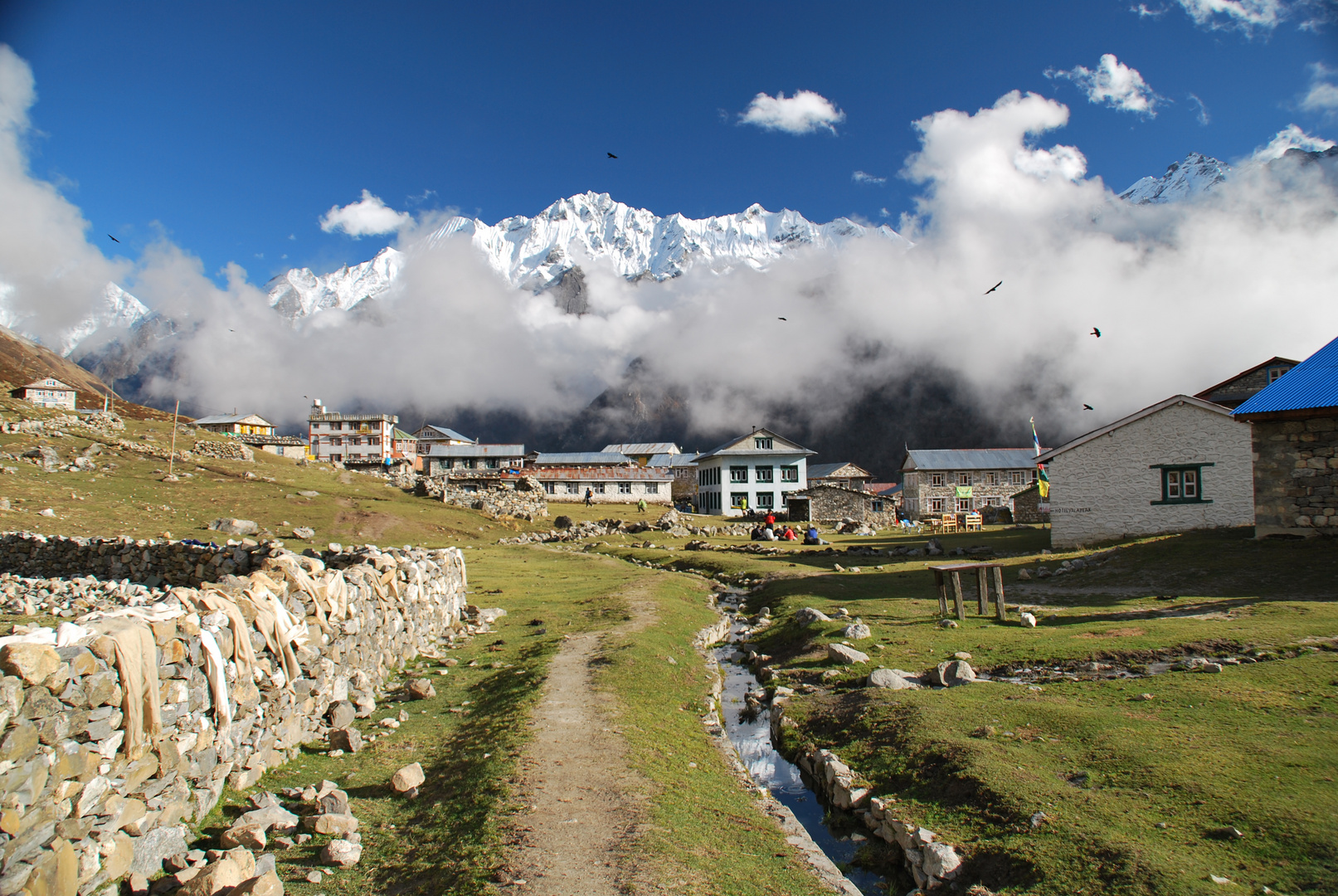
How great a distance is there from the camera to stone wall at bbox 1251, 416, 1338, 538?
2309 cm

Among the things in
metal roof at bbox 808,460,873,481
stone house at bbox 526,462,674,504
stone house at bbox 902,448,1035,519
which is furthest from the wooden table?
metal roof at bbox 808,460,873,481

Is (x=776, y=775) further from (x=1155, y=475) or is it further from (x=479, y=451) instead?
(x=479, y=451)

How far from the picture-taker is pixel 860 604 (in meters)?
21.8

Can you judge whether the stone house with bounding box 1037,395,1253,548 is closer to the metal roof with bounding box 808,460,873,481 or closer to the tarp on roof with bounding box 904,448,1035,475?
the tarp on roof with bounding box 904,448,1035,475

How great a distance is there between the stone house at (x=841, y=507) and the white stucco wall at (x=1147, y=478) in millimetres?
30504

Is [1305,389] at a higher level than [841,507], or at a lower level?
higher

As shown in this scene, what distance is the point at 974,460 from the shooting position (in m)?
92.8

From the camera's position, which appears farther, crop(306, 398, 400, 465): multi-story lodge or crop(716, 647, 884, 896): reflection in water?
crop(306, 398, 400, 465): multi-story lodge

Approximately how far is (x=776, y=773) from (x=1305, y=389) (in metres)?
26.4

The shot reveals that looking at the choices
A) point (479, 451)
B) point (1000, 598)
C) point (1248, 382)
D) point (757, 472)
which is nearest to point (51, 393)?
point (479, 451)

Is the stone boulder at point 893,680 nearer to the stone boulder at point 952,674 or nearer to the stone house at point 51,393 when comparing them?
the stone boulder at point 952,674

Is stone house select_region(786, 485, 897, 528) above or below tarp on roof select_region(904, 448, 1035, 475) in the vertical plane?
below

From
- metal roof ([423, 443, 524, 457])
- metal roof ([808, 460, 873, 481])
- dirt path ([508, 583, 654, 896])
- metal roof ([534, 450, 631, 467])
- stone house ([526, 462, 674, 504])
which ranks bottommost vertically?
dirt path ([508, 583, 654, 896])

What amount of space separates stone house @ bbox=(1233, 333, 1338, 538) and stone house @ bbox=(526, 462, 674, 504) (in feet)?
261
